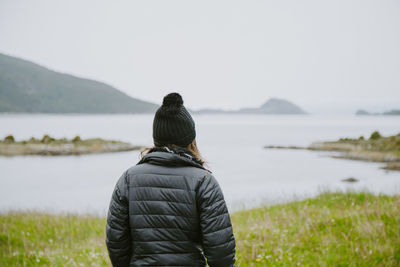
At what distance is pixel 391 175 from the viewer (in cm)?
3622

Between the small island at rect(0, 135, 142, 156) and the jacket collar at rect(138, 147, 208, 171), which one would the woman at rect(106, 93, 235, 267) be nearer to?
the jacket collar at rect(138, 147, 208, 171)

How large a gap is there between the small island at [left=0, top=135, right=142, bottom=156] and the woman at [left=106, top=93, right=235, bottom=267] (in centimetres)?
6829

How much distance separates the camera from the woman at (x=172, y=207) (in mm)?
2779

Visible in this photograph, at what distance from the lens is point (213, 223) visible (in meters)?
2.76

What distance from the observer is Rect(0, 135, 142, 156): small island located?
6519cm

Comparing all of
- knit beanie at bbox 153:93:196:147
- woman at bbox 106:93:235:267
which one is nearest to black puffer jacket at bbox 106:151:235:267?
woman at bbox 106:93:235:267

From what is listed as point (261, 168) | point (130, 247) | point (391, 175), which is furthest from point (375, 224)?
point (261, 168)

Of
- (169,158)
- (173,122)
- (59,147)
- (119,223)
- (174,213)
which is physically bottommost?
(59,147)

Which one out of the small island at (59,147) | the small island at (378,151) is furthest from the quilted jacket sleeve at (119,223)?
the small island at (59,147)

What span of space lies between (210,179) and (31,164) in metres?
56.6

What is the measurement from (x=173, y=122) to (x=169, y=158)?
1.20 feet

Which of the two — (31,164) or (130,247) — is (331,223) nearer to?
(130,247)

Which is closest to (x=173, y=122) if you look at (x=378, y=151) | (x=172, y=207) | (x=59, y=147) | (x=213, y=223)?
(x=172, y=207)

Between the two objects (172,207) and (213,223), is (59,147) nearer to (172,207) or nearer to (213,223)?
(172,207)
